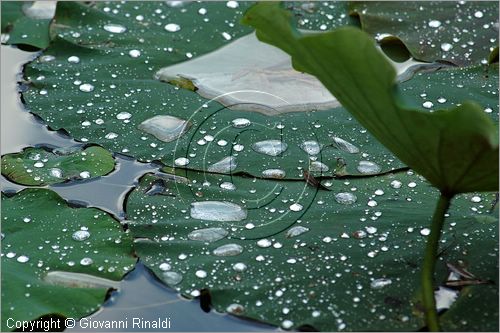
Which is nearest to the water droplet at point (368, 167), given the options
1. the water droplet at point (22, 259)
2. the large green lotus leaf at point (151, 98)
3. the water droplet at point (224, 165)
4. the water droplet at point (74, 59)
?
the large green lotus leaf at point (151, 98)

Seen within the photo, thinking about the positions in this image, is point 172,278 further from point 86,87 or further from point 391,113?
point 86,87

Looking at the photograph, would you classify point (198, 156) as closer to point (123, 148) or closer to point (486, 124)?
point (123, 148)

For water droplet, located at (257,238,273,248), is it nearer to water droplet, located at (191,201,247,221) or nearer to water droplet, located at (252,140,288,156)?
water droplet, located at (191,201,247,221)

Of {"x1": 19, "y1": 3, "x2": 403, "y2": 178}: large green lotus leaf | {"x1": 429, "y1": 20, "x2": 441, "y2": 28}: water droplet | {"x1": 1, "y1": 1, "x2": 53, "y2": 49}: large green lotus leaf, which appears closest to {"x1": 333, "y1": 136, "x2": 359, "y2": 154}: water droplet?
{"x1": 19, "y1": 3, "x2": 403, "y2": 178}: large green lotus leaf

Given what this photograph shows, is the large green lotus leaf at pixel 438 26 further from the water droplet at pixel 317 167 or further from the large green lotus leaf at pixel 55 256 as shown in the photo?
the large green lotus leaf at pixel 55 256

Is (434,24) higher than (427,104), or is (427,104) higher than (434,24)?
(434,24)

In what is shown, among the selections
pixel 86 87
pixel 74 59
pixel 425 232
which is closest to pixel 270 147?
pixel 425 232
